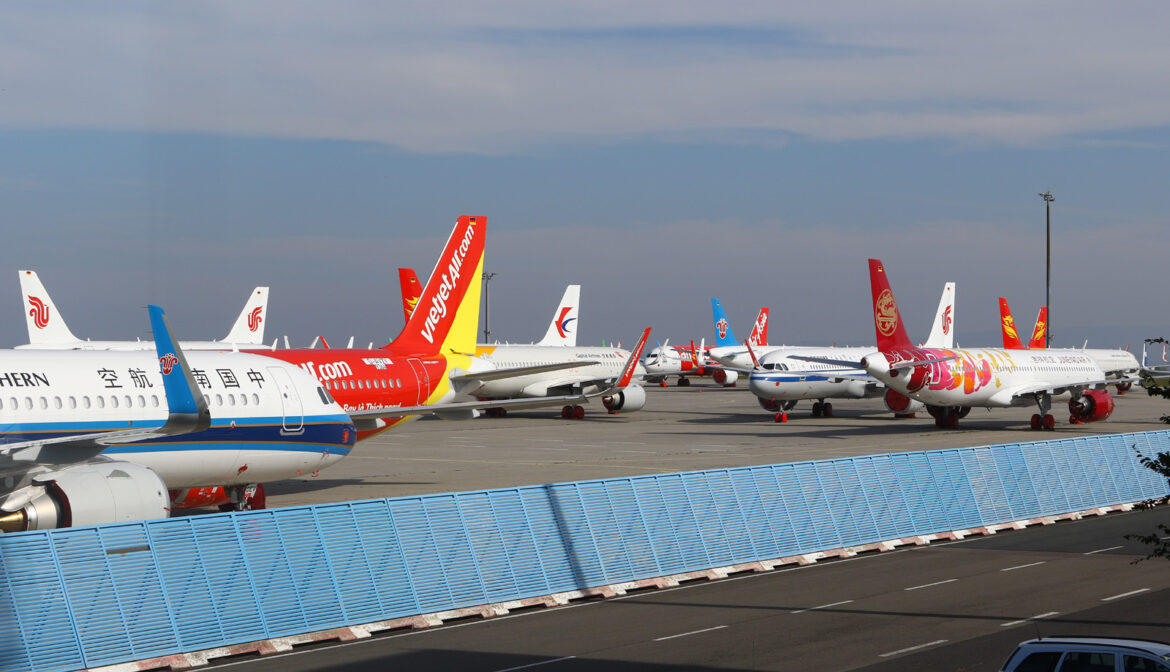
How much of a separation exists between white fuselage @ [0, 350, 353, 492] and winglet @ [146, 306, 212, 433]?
3.02 m

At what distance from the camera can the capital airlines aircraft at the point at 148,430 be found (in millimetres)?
19438

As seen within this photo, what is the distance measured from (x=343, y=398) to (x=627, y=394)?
1449 inches

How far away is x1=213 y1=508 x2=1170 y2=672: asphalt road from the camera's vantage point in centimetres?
1588

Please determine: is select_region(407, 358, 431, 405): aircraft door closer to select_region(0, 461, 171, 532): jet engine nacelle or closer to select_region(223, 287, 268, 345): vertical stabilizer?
select_region(0, 461, 171, 532): jet engine nacelle

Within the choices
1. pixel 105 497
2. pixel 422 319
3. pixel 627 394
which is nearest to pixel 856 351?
pixel 627 394

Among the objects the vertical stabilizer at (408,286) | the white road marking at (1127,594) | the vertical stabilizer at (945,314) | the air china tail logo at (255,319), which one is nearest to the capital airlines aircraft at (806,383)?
the vertical stabilizer at (945,314)

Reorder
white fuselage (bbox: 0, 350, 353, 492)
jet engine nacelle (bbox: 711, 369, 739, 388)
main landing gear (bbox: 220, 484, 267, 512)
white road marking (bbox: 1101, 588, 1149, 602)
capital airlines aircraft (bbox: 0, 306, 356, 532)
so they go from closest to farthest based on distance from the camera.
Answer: capital airlines aircraft (bbox: 0, 306, 356, 532)
white road marking (bbox: 1101, 588, 1149, 602)
white fuselage (bbox: 0, 350, 353, 492)
main landing gear (bbox: 220, 484, 267, 512)
jet engine nacelle (bbox: 711, 369, 739, 388)

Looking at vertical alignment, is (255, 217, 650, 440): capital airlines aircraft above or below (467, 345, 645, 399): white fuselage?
below

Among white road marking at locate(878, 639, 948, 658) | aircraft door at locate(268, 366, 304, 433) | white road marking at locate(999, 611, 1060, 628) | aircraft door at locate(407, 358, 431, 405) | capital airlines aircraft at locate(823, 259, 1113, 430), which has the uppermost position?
aircraft door at locate(407, 358, 431, 405)

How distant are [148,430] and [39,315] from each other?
170 ft

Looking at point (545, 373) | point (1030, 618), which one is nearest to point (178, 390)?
point (1030, 618)

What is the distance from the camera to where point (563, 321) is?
84.1 meters

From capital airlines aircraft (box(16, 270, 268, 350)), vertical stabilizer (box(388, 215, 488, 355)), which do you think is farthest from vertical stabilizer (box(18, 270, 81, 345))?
vertical stabilizer (box(388, 215, 488, 355))

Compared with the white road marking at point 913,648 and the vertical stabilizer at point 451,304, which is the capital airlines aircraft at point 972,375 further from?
the white road marking at point 913,648
